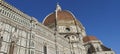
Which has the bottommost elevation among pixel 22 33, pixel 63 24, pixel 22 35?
pixel 22 35

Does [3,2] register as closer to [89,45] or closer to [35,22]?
[35,22]

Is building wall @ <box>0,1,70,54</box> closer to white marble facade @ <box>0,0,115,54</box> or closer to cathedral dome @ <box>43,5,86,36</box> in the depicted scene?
white marble facade @ <box>0,0,115,54</box>

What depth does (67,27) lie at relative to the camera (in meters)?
34.5

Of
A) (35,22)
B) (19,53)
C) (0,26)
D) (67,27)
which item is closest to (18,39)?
(19,53)

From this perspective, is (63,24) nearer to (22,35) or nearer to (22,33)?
(22,33)

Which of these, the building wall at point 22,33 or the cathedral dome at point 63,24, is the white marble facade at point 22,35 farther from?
the cathedral dome at point 63,24

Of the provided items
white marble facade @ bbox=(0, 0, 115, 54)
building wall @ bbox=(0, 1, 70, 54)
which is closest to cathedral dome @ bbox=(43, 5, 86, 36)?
white marble facade @ bbox=(0, 0, 115, 54)

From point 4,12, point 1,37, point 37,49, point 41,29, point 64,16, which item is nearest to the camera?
point 1,37

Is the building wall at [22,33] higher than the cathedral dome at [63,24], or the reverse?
the cathedral dome at [63,24]

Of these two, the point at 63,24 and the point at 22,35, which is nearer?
the point at 22,35

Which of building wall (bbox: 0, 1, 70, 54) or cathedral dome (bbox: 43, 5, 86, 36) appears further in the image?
cathedral dome (bbox: 43, 5, 86, 36)

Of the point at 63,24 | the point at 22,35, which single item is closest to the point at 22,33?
the point at 22,35

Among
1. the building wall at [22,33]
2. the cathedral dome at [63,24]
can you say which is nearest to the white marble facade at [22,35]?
the building wall at [22,33]

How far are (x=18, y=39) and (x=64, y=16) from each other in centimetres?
2218
